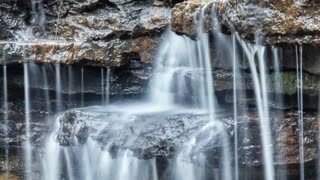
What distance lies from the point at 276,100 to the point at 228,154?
1193 mm

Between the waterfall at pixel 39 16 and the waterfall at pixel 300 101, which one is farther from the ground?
the waterfall at pixel 39 16

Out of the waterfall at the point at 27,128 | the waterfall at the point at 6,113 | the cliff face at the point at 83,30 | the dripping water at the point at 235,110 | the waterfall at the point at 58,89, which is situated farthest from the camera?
the waterfall at the point at 6,113

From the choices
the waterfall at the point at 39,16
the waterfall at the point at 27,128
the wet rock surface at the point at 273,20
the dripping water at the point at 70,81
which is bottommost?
the waterfall at the point at 27,128

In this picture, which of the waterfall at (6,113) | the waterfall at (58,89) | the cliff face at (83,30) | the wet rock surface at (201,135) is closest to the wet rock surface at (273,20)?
the wet rock surface at (201,135)

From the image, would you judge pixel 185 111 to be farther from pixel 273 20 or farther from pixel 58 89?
pixel 58 89

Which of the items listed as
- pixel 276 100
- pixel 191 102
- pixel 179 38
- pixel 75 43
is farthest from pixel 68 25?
pixel 276 100

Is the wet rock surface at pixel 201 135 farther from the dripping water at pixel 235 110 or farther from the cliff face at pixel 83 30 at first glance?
the cliff face at pixel 83 30

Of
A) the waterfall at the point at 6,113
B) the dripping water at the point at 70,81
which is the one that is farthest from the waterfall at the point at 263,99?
the waterfall at the point at 6,113

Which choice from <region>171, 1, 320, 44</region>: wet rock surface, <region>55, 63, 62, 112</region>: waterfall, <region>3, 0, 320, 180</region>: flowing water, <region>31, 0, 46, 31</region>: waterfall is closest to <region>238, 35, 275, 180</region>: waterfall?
<region>3, 0, 320, 180</region>: flowing water

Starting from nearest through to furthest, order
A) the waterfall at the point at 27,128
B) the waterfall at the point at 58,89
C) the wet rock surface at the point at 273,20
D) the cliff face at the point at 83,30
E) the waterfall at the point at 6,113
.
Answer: the wet rock surface at the point at 273,20 → the cliff face at the point at 83,30 → the waterfall at the point at 58,89 → the waterfall at the point at 27,128 → the waterfall at the point at 6,113

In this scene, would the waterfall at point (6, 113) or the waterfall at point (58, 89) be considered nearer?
the waterfall at point (58, 89)

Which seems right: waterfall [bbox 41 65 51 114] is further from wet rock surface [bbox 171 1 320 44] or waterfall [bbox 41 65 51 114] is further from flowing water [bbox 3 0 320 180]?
wet rock surface [bbox 171 1 320 44]

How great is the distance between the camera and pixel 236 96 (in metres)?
7.28

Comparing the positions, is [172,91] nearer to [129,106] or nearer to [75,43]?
[129,106]
